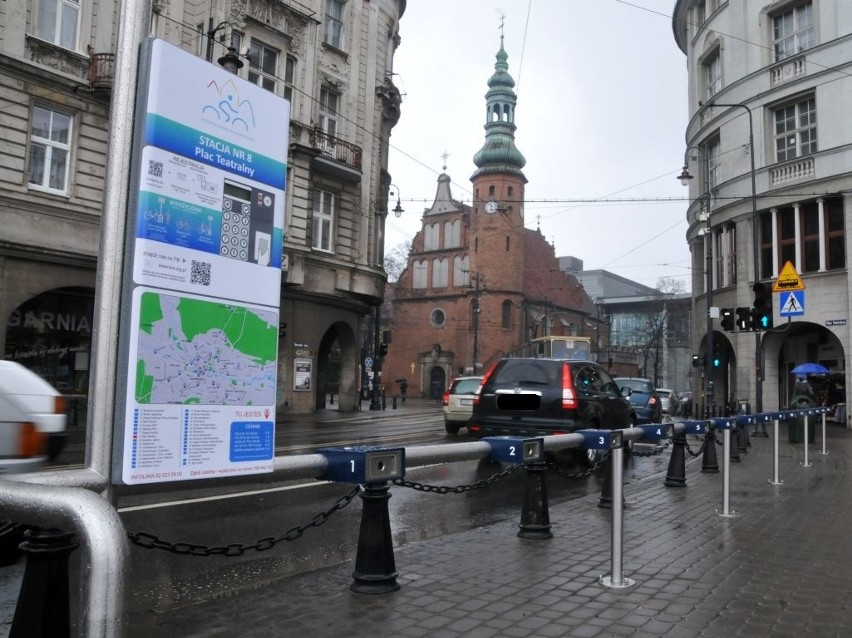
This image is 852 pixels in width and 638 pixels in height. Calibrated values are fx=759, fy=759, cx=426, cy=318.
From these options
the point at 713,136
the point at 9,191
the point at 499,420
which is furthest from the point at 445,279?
the point at 499,420

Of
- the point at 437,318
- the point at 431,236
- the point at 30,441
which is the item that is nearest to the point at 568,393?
the point at 30,441

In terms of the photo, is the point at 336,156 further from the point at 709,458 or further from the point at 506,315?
the point at 506,315

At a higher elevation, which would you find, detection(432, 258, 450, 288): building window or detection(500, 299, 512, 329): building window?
detection(432, 258, 450, 288): building window

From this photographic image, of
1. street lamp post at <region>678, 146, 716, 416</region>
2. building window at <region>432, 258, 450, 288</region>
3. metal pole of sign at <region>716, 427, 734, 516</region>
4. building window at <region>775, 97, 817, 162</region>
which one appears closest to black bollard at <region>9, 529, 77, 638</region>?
metal pole of sign at <region>716, 427, 734, 516</region>

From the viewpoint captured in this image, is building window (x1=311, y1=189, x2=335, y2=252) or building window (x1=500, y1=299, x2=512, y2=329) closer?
building window (x1=311, y1=189, x2=335, y2=252)

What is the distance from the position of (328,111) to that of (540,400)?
19942 millimetres

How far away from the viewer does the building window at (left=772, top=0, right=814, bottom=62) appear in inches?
1135

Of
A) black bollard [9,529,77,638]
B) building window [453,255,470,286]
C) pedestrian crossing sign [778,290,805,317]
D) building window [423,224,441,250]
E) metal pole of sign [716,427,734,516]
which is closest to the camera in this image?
black bollard [9,529,77,638]

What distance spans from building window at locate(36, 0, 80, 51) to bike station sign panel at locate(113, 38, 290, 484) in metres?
18.6

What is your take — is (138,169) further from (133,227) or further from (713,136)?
(713,136)

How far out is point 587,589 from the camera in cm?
504

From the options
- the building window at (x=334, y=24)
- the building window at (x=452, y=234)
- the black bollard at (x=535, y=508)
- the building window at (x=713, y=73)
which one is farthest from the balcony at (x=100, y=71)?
the building window at (x=452, y=234)

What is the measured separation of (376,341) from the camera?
3700 cm

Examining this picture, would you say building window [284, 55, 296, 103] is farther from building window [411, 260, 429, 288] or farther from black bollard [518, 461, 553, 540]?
building window [411, 260, 429, 288]
